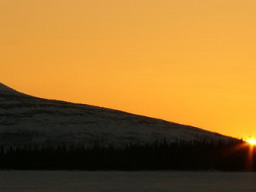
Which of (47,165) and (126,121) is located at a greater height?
(126,121)

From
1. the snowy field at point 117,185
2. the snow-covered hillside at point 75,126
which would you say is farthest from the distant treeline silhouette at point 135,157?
the snowy field at point 117,185

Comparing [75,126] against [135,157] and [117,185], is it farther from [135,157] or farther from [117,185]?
[117,185]

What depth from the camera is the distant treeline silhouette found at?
5306 centimetres

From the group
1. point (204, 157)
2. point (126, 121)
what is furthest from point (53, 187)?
point (126, 121)

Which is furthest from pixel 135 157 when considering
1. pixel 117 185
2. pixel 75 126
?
pixel 117 185

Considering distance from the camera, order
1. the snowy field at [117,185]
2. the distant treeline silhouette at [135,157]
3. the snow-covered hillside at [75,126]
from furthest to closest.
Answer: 1. the snow-covered hillside at [75,126]
2. the distant treeline silhouette at [135,157]
3. the snowy field at [117,185]

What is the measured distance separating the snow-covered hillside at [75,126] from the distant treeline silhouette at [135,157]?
165 centimetres

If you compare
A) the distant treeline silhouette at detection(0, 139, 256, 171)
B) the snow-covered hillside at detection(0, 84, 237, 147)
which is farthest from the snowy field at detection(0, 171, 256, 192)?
the snow-covered hillside at detection(0, 84, 237, 147)

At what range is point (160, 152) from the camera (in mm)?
55781

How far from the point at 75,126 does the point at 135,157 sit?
720 cm

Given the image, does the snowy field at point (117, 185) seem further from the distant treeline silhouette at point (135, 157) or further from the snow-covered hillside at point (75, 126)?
the snow-covered hillside at point (75, 126)

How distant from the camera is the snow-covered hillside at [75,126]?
5800cm

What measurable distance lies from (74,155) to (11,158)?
147 inches

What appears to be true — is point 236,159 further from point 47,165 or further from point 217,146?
point 47,165
